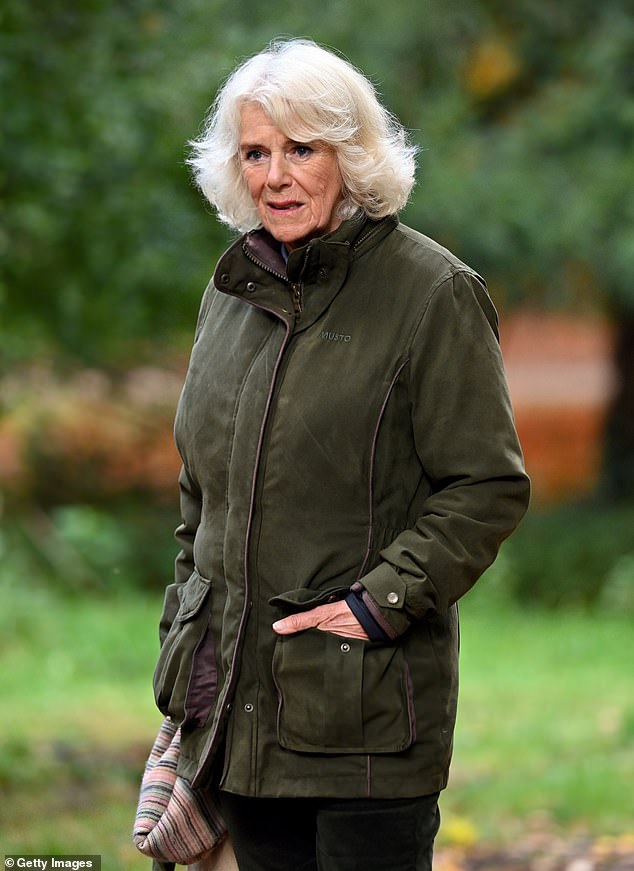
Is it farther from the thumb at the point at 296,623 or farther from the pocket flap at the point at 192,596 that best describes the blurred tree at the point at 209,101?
the thumb at the point at 296,623

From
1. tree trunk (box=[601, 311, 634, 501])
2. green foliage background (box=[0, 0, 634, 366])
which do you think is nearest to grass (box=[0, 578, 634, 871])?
green foliage background (box=[0, 0, 634, 366])

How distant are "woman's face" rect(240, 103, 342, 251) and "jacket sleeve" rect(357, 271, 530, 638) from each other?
29 cm

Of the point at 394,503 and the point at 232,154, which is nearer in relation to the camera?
the point at 394,503

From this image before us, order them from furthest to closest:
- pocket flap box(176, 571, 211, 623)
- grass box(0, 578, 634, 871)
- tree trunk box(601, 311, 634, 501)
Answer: tree trunk box(601, 311, 634, 501) < grass box(0, 578, 634, 871) < pocket flap box(176, 571, 211, 623)

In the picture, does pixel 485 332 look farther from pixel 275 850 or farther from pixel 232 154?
pixel 275 850

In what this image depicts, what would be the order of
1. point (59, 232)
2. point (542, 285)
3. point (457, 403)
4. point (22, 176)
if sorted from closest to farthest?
point (457, 403) < point (22, 176) < point (59, 232) < point (542, 285)

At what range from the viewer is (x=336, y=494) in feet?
8.46

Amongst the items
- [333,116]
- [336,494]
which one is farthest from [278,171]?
[336,494]

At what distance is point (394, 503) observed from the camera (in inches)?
103

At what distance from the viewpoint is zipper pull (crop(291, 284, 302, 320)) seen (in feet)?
8.77

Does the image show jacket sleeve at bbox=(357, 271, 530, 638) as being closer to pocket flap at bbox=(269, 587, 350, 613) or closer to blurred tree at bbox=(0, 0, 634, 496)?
pocket flap at bbox=(269, 587, 350, 613)

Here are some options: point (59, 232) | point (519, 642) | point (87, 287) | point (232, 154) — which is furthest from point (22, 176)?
point (519, 642)

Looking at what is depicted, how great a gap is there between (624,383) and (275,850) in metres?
14.1

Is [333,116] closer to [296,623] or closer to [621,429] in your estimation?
[296,623]
